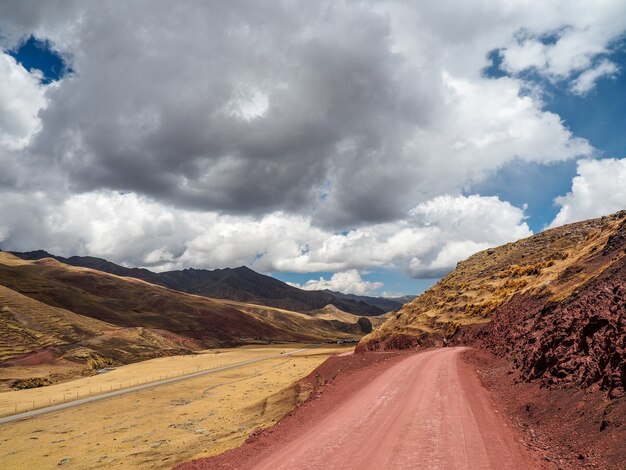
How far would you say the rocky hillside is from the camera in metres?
17.6

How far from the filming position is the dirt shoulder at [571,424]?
1174cm

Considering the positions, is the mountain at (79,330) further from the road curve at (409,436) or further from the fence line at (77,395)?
the road curve at (409,436)

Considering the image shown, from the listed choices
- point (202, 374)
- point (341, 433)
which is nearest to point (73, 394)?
point (202, 374)

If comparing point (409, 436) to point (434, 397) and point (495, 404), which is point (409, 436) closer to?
point (434, 397)

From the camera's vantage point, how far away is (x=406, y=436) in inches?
589

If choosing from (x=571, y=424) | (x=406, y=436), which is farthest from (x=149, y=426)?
(x=571, y=424)

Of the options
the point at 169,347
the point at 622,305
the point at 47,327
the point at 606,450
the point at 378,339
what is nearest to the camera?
the point at 606,450

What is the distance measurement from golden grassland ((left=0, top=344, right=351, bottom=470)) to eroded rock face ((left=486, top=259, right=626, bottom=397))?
52.5ft

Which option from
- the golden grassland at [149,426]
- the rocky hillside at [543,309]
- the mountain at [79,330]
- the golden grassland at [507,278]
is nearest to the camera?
the rocky hillside at [543,309]

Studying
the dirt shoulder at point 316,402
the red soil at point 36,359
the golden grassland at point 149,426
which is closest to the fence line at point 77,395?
the golden grassland at point 149,426

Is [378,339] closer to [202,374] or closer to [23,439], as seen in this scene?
[202,374]

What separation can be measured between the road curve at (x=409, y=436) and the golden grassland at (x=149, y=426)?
6.07 metres

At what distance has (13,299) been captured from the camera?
10494 cm

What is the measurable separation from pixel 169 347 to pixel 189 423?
105 metres
